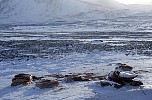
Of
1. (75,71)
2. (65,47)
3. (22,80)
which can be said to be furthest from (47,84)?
(65,47)

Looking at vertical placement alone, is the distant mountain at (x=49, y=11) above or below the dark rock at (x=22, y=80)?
above

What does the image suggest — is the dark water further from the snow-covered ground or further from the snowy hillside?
the snowy hillside

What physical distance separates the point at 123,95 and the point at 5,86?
16.7 ft

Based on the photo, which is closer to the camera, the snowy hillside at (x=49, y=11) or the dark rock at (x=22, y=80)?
the dark rock at (x=22, y=80)

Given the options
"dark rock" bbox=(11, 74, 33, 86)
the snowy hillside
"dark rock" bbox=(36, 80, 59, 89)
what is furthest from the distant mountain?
"dark rock" bbox=(36, 80, 59, 89)

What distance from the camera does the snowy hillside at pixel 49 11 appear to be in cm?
15950

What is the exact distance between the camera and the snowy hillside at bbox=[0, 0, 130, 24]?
160 m

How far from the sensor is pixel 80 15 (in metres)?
165

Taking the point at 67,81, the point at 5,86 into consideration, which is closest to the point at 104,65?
the point at 67,81

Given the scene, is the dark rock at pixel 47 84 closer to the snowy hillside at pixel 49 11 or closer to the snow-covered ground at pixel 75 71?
the snow-covered ground at pixel 75 71

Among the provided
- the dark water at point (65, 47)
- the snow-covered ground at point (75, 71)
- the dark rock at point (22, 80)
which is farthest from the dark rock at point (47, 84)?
the dark water at point (65, 47)

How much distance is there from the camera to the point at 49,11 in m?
172

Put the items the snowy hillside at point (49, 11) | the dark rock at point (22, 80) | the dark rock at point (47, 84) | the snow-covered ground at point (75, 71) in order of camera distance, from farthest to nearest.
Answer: the snowy hillside at point (49, 11)
the dark rock at point (22, 80)
the dark rock at point (47, 84)
the snow-covered ground at point (75, 71)

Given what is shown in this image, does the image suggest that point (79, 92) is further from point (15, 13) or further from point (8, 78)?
point (15, 13)
